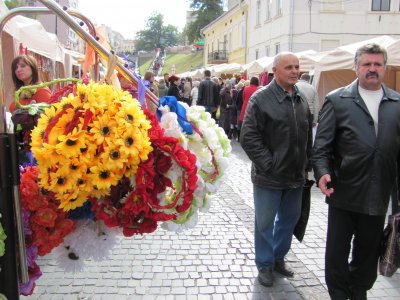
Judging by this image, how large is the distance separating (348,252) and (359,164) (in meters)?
0.67

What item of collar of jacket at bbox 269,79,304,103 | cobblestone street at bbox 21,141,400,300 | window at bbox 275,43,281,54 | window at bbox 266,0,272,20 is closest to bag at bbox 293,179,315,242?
cobblestone street at bbox 21,141,400,300

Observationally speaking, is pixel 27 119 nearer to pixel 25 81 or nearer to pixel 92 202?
pixel 92 202

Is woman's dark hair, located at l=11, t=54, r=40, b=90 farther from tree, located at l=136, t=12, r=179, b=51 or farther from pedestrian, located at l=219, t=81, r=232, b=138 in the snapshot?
tree, located at l=136, t=12, r=179, b=51

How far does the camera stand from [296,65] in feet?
11.0

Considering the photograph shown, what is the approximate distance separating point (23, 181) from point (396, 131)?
7.58ft

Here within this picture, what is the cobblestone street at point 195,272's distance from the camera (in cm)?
339

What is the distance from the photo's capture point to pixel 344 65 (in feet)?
31.0

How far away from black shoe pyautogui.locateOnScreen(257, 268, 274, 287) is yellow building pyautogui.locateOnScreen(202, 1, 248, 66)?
31464mm

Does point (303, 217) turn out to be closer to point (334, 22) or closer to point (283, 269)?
point (283, 269)

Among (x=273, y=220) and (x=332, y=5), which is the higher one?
(x=332, y=5)

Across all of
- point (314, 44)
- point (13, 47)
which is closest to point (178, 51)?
point (314, 44)

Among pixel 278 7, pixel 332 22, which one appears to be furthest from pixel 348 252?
pixel 278 7

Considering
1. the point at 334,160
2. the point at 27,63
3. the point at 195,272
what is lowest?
the point at 195,272

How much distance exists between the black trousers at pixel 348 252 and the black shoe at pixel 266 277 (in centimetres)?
58
